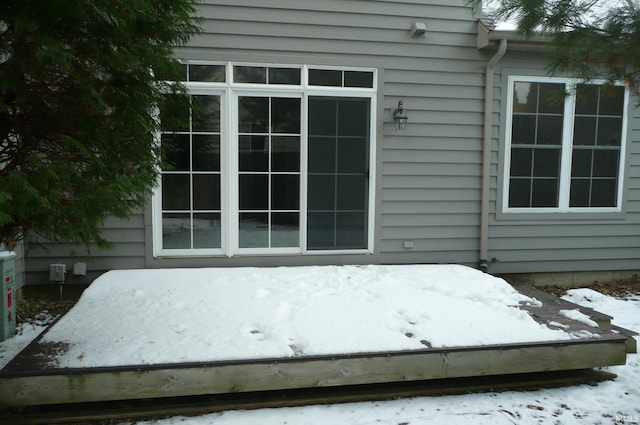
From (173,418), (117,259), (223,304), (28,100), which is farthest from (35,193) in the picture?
(117,259)

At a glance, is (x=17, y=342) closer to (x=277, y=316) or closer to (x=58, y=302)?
(x=58, y=302)

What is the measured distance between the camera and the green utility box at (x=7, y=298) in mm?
3693

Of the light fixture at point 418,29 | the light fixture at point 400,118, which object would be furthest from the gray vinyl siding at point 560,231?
the light fixture at point 400,118

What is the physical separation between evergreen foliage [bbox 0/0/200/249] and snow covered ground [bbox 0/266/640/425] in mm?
868

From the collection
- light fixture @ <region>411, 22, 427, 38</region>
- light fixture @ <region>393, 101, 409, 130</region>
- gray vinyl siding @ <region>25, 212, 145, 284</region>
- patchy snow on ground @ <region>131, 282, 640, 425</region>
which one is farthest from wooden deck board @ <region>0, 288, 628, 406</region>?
light fixture @ <region>411, 22, 427, 38</region>

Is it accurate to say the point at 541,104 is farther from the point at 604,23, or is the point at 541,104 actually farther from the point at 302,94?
the point at 604,23

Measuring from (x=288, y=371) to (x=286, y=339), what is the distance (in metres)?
0.28

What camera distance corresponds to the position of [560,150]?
19.1ft

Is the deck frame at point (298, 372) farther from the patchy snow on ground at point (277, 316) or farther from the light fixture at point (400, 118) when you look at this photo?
the light fixture at point (400, 118)

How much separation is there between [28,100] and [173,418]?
75.9 inches

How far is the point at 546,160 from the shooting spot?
5.80m

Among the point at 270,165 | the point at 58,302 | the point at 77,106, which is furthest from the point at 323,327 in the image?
the point at 58,302

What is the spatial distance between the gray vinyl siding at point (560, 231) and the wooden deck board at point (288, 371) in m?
2.34

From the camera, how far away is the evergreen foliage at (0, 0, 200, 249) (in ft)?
7.22
